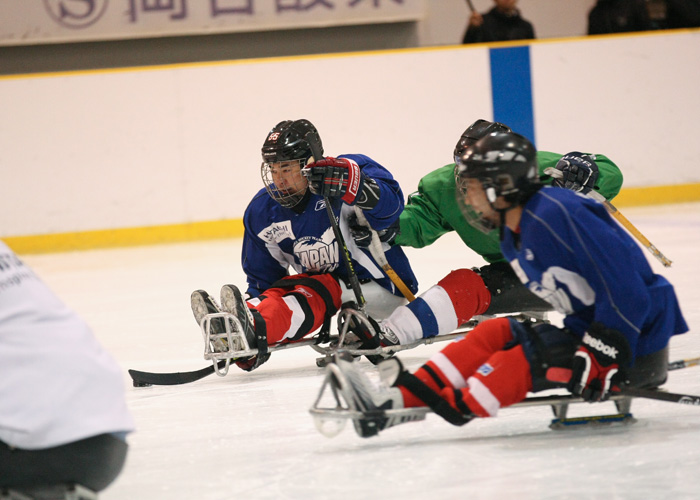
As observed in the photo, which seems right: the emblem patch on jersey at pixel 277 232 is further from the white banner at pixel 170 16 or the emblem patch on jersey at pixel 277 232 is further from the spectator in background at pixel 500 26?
the white banner at pixel 170 16

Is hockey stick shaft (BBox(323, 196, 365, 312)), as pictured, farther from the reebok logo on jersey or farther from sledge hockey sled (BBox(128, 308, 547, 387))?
the reebok logo on jersey

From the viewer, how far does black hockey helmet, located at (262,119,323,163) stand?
2.88 meters

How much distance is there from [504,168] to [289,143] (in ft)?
3.43

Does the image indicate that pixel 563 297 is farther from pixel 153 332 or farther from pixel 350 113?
pixel 350 113

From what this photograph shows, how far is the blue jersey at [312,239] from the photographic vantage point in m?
3.04

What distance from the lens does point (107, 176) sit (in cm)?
658

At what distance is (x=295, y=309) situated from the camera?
2881 millimetres

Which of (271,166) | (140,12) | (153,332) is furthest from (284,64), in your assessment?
(271,166)

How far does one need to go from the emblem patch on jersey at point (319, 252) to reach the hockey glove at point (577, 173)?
0.77 m

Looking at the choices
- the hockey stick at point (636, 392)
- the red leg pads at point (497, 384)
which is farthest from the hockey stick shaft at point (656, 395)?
the red leg pads at point (497, 384)

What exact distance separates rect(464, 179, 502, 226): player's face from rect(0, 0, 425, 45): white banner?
589 cm

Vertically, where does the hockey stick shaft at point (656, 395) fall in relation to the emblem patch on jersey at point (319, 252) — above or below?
below

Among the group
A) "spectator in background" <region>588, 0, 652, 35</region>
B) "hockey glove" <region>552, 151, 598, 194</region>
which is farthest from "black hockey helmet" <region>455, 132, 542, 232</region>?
"spectator in background" <region>588, 0, 652, 35</region>

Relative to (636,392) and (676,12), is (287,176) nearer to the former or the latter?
(636,392)
